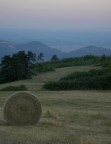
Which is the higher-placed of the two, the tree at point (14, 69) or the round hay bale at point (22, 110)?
the tree at point (14, 69)

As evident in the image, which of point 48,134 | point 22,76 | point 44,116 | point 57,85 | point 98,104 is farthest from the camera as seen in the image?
point 22,76

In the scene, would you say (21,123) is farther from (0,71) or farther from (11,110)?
(0,71)

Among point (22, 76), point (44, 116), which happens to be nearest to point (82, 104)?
point (44, 116)

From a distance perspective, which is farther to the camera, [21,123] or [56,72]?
[56,72]

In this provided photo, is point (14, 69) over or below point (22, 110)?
over

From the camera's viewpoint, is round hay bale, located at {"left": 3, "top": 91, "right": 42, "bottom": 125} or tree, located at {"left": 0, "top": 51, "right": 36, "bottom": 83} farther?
tree, located at {"left": 0, "top": 51, "right": 36, "bottom": 83}

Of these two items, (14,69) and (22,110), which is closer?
(22,110)

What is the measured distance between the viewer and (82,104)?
26.9 m

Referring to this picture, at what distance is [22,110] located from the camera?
16.6 meters

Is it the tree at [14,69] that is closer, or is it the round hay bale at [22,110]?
the round hay bale at [22,110]

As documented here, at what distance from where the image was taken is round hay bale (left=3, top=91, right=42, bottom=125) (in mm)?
16156

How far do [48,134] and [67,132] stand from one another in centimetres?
94

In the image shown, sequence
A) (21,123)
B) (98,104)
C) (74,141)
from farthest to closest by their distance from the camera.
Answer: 1. (98,104)
2. (21,123)
3. (74,141)

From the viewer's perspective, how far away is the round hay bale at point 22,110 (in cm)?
1616
